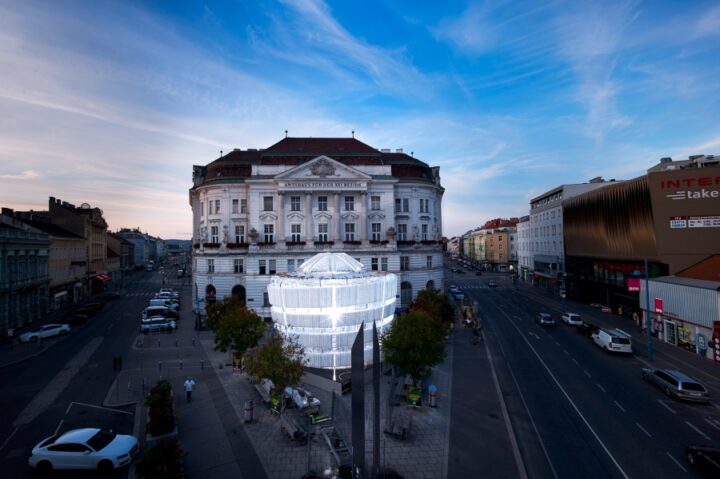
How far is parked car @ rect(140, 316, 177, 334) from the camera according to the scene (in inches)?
1690

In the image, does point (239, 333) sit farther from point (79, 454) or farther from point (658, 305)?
point (658, 305)

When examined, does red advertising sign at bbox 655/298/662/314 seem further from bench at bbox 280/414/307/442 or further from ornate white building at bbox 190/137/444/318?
bench at bbox 280/414/307/442

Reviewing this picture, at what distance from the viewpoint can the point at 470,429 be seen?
19.1 metres

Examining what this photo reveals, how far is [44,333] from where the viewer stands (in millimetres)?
39781

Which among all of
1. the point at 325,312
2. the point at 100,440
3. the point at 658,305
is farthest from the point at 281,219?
the point at 658,305

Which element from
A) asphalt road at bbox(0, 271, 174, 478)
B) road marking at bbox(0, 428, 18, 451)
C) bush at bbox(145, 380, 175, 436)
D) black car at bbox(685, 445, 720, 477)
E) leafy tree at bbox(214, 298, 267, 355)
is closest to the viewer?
black car at bbox(685, 445, 720, 477)

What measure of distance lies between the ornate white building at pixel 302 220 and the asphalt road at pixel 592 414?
21.2 metres

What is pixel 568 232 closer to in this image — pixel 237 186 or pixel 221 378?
pixel 237 186

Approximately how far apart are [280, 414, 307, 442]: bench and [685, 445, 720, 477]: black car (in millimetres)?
15648

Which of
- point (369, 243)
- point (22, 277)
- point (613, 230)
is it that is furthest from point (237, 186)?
point (613, 230)

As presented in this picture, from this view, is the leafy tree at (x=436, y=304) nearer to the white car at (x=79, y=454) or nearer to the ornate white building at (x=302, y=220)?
the ornate white building at (x=302, y=220)

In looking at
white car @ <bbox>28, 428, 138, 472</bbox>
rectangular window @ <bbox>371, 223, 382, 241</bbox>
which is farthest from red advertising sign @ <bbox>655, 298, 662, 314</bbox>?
white car @ <bbox>28, 428, 138, 472</bbox>

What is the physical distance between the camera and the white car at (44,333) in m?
38.6

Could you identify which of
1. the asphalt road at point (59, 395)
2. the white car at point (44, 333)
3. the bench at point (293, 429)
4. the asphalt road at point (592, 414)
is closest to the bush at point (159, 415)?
the asphalt road at point (59, 395)
